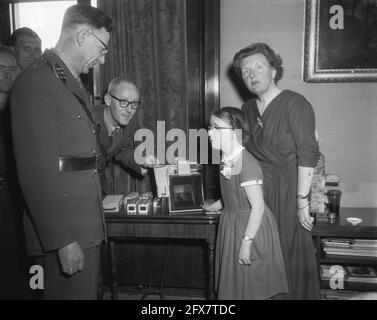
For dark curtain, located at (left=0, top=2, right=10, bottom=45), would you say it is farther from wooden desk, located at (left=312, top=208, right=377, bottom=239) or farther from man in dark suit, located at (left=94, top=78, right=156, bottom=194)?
wooden desk, located at (left=312, top=208, right=377, bottom=239)

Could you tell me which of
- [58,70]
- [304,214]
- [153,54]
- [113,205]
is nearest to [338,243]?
[304,214]

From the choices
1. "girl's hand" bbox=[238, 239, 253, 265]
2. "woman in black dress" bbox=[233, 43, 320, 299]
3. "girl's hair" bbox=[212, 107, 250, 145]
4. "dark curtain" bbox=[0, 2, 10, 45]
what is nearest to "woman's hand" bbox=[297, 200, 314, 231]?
"woman in black dress" bbox=[233, 43, 320, 299]

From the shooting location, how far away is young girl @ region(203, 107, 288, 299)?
1848 millimetres

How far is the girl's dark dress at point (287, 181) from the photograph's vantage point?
1964mm

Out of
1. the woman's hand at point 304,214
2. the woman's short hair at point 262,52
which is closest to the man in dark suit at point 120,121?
the woman's short hair at point 262,52

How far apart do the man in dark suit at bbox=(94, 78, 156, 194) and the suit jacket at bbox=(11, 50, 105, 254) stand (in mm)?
526

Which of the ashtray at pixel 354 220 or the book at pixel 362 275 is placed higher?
the ashtray at pixel 354 220

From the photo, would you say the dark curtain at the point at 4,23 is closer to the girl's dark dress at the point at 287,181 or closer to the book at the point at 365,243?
the girl's dark dress at the point at 287,181

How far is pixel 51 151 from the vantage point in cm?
144

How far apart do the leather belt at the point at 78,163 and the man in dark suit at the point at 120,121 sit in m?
0.42
